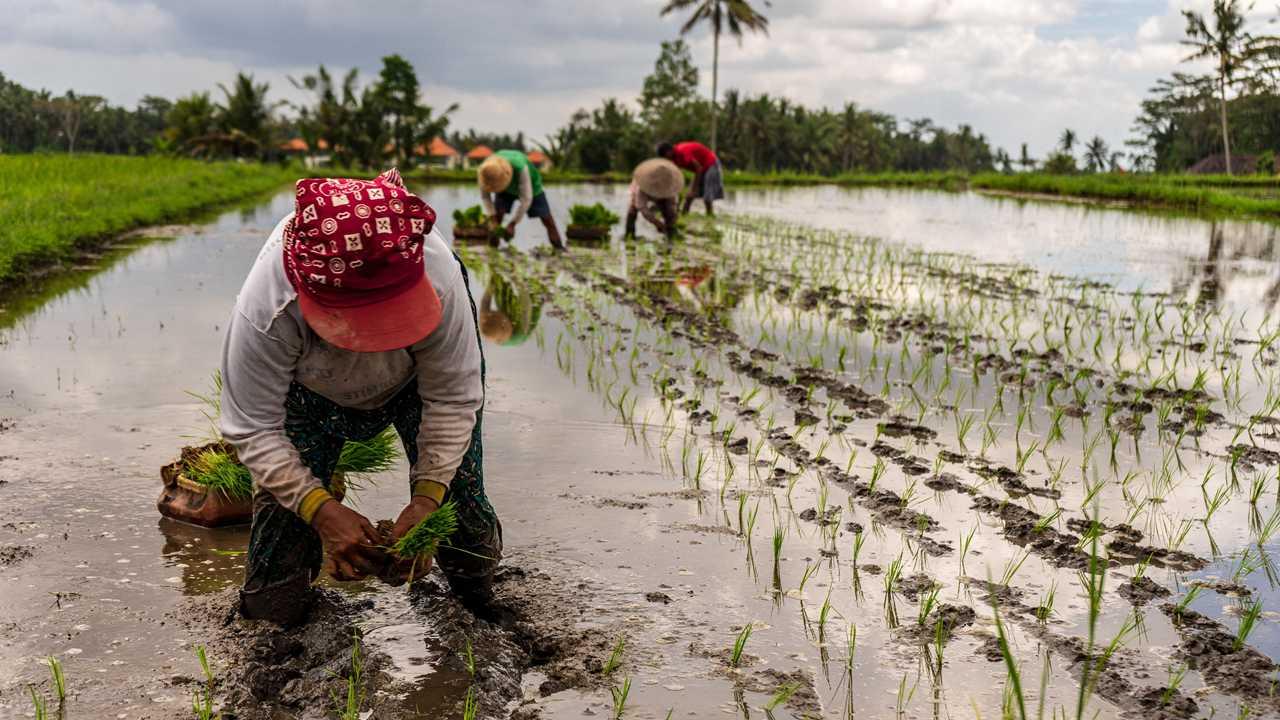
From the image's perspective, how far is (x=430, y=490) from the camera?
2.41 m

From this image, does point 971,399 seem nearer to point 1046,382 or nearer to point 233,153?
point 1046,382

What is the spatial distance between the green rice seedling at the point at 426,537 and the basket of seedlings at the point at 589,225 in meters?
9.98

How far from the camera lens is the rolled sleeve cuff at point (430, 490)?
2400mm

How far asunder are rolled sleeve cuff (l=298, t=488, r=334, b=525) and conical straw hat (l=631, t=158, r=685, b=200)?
9508 mm

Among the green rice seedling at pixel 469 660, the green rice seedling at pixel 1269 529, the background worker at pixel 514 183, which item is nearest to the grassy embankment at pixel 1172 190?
the background worker at pixel 514 183

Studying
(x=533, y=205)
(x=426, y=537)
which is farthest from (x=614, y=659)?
(x=533, y=205)

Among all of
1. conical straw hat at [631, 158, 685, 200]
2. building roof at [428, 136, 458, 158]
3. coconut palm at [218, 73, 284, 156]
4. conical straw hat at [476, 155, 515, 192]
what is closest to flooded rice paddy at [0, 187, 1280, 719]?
conical straw hat at [476, 155, 515, 192]

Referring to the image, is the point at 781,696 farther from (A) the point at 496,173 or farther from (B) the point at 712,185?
(B) the point at 712,185

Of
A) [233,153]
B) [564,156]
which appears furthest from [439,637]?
[564,156]

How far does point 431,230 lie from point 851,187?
33.5 m

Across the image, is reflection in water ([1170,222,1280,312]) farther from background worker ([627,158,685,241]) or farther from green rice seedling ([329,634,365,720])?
green rice seedling ([329,634,365,720])

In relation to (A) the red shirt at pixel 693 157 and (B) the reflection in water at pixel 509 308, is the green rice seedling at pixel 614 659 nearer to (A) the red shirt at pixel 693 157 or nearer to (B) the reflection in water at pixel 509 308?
(B) the reflection in water at pixel 509 308

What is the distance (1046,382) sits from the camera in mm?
5398

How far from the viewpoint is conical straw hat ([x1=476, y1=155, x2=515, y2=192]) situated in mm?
9836
